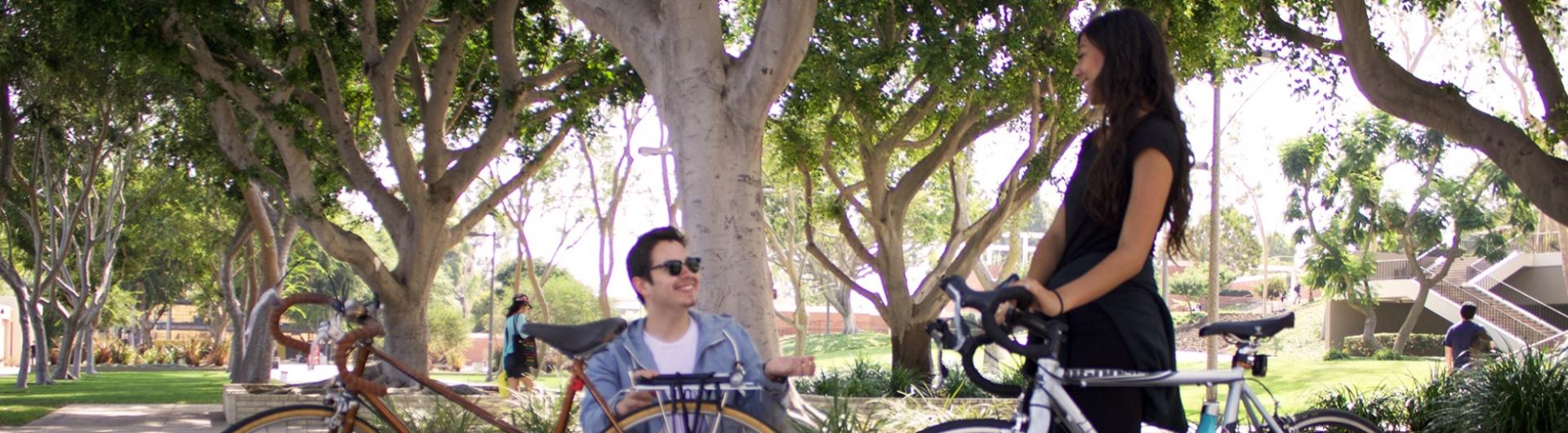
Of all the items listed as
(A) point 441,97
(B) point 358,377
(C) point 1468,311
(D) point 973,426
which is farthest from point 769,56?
(C) point 1468,311

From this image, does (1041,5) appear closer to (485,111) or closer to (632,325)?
(485,111)

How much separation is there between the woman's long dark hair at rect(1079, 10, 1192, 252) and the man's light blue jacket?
1.16 meters

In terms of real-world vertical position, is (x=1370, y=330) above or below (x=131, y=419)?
above

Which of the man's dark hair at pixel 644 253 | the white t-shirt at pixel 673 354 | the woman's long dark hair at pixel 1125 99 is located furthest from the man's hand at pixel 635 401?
the woman's long dark hair at pixel 1125 99

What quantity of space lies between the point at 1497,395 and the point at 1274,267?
8080cm

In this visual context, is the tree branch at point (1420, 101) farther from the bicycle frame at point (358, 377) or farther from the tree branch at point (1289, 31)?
the bicycle frame at point (358, 377)

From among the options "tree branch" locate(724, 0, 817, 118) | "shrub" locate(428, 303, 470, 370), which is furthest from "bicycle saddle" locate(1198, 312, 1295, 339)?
"shrub" locate(428, 303, 470, 370)

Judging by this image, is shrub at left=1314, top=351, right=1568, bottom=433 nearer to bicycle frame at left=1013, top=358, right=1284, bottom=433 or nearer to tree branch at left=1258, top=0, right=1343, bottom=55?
bicycle frame at left=1013, top=358, right=1284, bottom=433

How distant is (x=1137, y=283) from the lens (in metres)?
3.36

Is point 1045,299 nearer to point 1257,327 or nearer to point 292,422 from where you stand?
point 1257,327

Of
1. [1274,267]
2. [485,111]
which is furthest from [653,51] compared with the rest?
[1274,267]

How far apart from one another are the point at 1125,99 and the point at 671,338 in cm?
164

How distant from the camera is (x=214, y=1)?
1541 cm

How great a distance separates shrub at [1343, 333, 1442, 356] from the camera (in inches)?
1804
